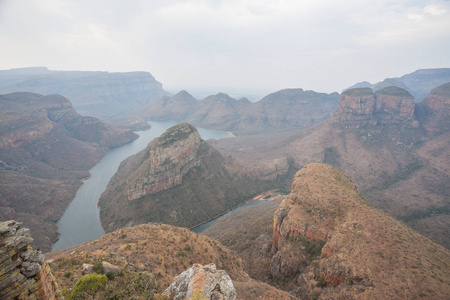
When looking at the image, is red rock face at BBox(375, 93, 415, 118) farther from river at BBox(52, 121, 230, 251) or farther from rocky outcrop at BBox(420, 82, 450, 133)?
river at BBox(52, 121, 230, 251)

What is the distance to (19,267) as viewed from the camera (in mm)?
12008

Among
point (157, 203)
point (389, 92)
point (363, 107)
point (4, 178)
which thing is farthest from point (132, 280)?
point (389, 92)

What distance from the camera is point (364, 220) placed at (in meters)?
34.6

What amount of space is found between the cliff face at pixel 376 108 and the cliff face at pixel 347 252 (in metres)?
117

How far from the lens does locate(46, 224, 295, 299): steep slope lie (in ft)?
70.7

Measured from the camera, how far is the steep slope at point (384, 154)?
77.9 m

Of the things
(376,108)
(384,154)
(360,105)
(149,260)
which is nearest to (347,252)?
(149,260)

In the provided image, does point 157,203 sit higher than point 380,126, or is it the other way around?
point 380,126

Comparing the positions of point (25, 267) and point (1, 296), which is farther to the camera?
point (25, 267)

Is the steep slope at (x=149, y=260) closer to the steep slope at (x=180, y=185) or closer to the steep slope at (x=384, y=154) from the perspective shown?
the steep slope at (x=180, y=185)

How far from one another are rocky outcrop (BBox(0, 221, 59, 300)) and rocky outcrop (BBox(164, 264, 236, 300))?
440 inches

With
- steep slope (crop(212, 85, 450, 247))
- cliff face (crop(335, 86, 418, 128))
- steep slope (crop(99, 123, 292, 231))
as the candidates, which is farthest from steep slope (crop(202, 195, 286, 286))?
cliff face (crop(335, 86, 418, 128))

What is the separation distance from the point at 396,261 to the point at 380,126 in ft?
458

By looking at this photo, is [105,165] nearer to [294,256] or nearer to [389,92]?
[294,256]
